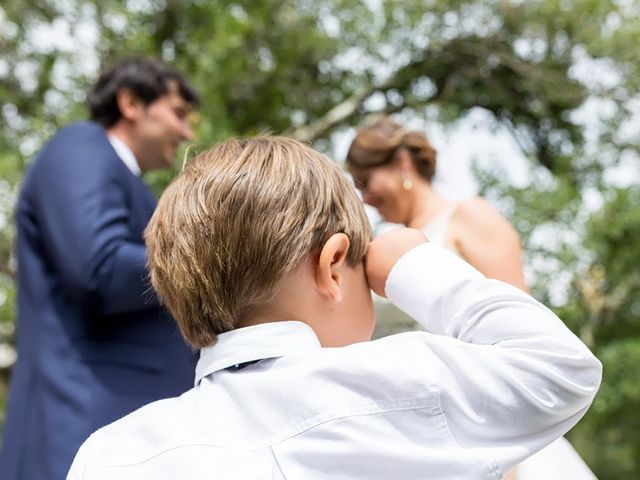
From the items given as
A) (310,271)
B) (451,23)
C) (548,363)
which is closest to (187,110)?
(310,271)

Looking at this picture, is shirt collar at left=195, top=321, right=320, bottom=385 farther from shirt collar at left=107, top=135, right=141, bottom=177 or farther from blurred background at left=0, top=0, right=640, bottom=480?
blurred background at left=0, top=0, right=640, bottom=480

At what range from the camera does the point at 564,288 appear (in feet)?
25.3

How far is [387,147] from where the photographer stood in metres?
2.82

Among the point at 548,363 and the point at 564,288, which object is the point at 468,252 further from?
the point at 564,288

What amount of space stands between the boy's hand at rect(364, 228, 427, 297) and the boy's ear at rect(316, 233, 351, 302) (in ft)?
0.20

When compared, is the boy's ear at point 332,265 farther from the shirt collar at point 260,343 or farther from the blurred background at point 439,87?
the blurred background at point 439,87

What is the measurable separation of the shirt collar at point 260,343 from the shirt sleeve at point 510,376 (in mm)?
183

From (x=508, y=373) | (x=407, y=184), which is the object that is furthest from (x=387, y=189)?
(x=508, y=373)

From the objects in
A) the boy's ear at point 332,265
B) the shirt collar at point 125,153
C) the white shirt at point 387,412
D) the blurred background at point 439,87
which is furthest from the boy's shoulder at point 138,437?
the blurred background at point 439,87

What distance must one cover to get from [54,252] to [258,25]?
22.2ft

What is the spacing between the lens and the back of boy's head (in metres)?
1.15

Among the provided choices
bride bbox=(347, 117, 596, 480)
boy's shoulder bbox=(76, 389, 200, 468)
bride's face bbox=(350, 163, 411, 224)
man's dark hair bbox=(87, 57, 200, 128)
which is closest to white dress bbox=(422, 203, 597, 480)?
bride bbox=(347, 117, 596, 480)

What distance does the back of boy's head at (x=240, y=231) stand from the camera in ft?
3.77

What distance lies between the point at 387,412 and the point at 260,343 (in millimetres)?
195
